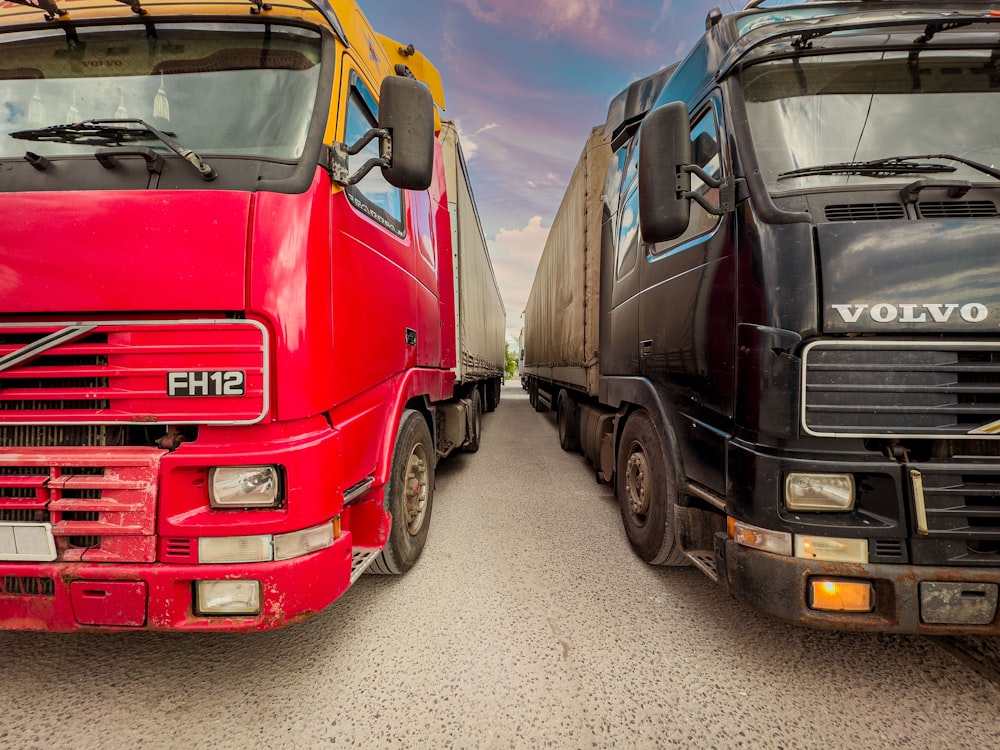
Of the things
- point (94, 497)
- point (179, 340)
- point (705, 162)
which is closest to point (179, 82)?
point (179, 340)

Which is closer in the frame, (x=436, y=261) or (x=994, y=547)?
(x=994, y=547)

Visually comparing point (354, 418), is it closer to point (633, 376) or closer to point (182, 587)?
point (182, 587)

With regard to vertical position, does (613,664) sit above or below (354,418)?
below

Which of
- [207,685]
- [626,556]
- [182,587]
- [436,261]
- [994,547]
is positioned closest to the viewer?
[182,587]

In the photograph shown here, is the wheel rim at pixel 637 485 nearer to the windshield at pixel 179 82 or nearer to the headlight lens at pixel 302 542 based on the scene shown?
the headlight lens at pixel 302 542

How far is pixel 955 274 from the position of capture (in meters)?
1.62

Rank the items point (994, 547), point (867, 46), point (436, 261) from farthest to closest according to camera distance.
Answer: point (436, 261) < point (867, 46) < point (994, 547)

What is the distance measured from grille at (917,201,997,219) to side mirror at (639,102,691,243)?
0.88 m

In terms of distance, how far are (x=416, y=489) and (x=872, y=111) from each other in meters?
3.16

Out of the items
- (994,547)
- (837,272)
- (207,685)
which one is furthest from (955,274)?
(207,685)

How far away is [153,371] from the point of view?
1.55 m

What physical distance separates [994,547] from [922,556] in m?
0.31

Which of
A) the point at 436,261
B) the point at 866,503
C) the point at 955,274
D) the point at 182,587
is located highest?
the point at 436,261

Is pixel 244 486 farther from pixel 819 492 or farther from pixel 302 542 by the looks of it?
pixel 819 492
